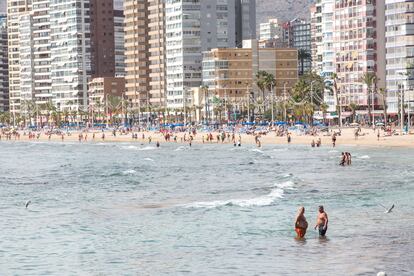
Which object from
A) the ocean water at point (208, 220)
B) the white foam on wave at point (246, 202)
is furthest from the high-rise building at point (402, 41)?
the white foam on wave at point (246, 202)

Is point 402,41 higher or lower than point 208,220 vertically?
higher

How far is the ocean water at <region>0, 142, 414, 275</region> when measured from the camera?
1673 inches

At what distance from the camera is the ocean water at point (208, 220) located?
42500mm

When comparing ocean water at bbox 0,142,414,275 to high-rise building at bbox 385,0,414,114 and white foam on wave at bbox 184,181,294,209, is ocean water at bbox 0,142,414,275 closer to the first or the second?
white foam on wave at bbox 184,181,294,209

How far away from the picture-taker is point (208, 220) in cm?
5747

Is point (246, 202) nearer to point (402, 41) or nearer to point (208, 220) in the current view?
point (208, 220)

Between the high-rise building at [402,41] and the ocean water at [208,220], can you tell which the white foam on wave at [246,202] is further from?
the high-rise building at [402,41]

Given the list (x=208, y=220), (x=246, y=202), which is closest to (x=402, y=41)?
(x=246, y=202)

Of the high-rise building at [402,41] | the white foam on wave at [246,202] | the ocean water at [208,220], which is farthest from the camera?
the high-rise building at [402,41]

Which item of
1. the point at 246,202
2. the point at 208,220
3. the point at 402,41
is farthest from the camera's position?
the point at 402,41

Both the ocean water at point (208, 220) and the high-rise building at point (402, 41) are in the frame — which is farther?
the high-rise building at point (402, 41)

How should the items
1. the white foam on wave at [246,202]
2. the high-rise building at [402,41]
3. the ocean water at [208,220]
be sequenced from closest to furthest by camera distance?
the ocean water at [208,220]
the white foam on wave at [246,202]
the high-rise building at [402,41]

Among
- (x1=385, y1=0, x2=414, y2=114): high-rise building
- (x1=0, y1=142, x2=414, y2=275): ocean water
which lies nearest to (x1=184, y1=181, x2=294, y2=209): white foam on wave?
(x1=0, y1=142, x2=414, y2=275): ocean water

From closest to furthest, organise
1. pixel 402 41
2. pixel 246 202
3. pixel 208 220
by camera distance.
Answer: pixel 208 220
pixel 246 202
pixel 402 41
